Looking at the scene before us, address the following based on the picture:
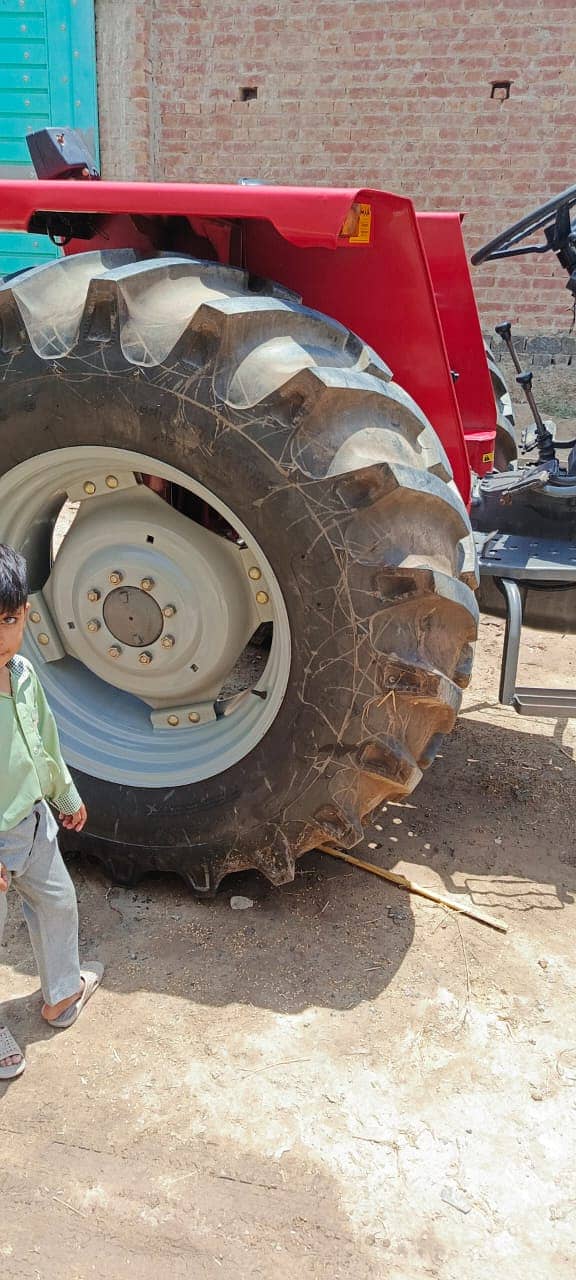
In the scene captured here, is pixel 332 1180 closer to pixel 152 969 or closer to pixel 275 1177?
pixel 275 1177

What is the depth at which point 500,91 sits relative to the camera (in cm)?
642

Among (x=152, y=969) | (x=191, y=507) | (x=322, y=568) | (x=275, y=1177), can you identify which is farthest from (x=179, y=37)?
(x=275, y=1177)

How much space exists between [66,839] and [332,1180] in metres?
1.08

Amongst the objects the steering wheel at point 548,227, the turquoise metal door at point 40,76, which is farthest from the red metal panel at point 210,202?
the turquoise metal door at point 40,76

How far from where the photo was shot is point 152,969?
2080 mm

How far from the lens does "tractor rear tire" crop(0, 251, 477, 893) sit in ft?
6.30

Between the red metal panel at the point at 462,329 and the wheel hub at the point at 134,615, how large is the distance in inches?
51.4

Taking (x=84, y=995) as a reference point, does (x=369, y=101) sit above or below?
above

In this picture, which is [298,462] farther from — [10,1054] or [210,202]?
[10,1054]

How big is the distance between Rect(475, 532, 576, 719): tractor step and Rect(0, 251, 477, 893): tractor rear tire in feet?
1.24

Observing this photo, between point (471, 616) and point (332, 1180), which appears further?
point (471, 616)

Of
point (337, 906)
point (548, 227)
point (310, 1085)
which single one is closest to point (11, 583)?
point (310, 1085)

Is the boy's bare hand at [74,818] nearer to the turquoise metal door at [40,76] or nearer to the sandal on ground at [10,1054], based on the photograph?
the sandal on ground at [10,1054]

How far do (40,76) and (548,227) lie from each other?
18.7ft
